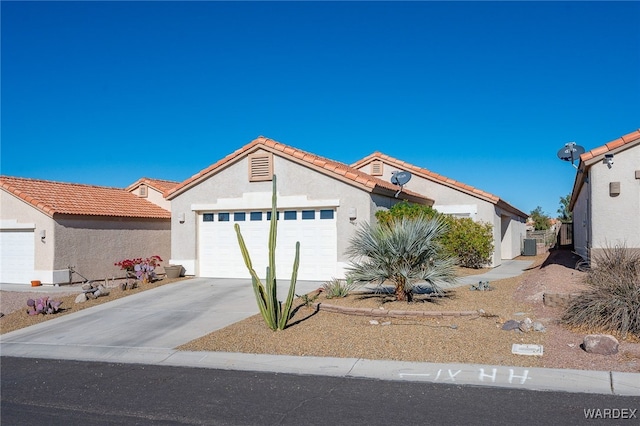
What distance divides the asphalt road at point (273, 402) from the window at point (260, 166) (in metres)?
10.6

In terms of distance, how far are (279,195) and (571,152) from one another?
29.8ft

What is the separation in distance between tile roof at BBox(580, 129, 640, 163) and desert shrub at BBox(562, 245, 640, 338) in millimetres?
4564

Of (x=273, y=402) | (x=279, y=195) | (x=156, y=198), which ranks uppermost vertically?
(x=156, y=198)

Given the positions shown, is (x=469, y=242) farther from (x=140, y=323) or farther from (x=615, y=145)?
(x=140, y=323)

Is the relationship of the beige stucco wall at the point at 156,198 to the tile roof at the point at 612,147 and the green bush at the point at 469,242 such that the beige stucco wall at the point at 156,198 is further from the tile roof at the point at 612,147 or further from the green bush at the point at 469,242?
the tile roof at the point at 612,147

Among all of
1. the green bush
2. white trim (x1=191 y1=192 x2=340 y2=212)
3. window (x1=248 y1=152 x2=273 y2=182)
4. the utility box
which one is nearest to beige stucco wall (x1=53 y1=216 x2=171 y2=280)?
white trim (x1=191 y1=192 x2=340 y2=212)

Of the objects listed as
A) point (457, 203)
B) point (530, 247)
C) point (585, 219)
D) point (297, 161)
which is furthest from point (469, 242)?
point (530, 247)

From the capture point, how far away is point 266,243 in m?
18.8

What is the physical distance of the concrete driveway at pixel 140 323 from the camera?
10820 mm

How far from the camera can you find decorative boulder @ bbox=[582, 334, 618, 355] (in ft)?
27.4

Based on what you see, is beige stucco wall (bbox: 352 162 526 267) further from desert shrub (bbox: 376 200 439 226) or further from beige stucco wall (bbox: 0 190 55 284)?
beige stucco wall (bbox: 0 190 55 284)

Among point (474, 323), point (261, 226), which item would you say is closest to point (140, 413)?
point (474, 323)

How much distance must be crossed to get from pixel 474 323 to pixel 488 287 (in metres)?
4.17

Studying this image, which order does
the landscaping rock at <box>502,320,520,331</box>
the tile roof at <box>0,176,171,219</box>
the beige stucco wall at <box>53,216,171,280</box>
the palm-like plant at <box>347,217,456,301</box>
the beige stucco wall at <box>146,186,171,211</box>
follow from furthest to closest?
the beige stucco wall at <box>146,186,171,211</box> < the tile roof at <box>0,176,171,219</box> < the beige stucco wall at <box>53,216,171,280</box> < the palm-like plant at <box>347,217,456,301</box> < the landscaping rock at <box>502,320,520,331</box>
